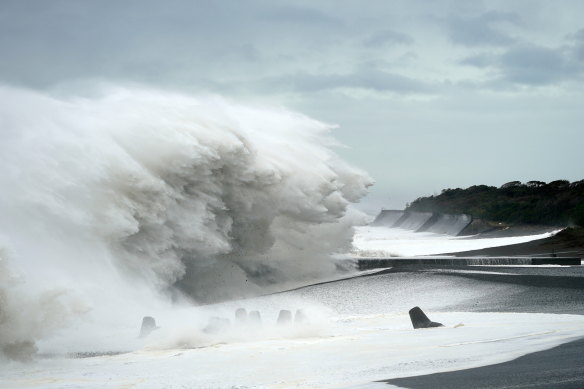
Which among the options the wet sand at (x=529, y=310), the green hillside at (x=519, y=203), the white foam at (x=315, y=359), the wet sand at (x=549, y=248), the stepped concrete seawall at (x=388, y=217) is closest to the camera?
the wet sand at (x=529, y=310)

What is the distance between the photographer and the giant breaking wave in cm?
1588

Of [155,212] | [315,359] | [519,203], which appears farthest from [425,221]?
[315,359]

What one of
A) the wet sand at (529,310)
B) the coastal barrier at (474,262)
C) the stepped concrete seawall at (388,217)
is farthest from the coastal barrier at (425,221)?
the wet sand at (529,310)

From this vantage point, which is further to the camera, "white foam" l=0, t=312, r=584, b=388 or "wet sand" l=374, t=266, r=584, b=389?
"white foam" l=0, t=312, r=584, b=388

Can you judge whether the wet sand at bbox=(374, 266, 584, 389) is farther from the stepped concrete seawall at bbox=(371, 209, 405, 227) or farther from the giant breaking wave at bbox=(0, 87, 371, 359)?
the stepped concrete seawall at bbox=(371, 209, 405, 227)

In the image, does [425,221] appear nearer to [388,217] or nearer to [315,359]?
[388,217]

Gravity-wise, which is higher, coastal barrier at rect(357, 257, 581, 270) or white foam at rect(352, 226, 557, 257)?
white foam at rect(352, 226, 557, 257)

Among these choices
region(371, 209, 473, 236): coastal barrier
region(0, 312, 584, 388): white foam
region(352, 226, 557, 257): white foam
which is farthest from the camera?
region(371, 209, 473, 236): coastal barrier

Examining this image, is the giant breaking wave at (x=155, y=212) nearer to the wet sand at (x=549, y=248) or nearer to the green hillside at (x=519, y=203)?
the wet sand at (x=549, y=248)

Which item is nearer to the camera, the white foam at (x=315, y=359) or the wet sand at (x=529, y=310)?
the wet sand at (x=529, y=310)

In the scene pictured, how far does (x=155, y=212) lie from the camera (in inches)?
814

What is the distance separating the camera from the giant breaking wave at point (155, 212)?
625 inches

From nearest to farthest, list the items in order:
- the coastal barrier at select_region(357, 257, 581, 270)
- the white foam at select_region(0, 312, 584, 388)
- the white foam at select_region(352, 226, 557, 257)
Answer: the white foam at select_region(0, 312, 584, 388) < the coastal barrier at select_region(357, 257, 581, 270) < the white foam at select_region(352, 226, 557, 257)

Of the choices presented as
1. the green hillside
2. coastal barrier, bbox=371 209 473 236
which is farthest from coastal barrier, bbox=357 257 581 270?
coastal barrier, bbox=371 209 473 236
